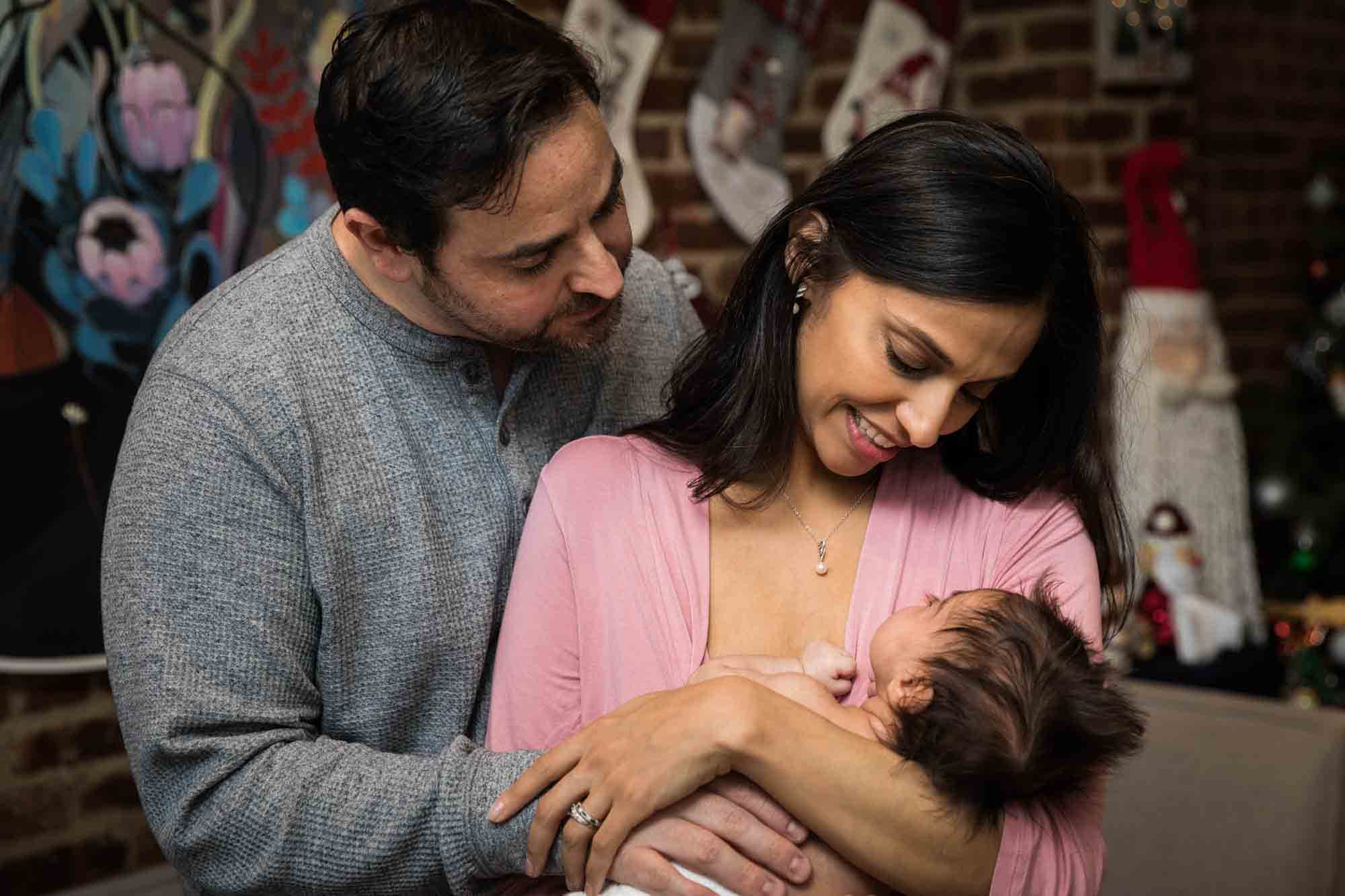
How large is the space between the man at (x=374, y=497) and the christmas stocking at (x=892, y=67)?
2151mm

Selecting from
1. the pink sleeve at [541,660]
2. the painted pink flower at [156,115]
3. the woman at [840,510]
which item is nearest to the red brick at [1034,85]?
the painted pink flower at [156,115]

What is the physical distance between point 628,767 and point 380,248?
0.68 metres

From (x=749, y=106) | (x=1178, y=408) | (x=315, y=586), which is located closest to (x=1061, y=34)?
→ (x=749, y=106)

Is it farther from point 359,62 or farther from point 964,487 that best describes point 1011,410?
point 359,62

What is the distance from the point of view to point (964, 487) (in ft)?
5.53

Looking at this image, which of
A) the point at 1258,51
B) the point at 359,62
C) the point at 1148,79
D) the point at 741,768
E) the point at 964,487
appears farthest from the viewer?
the point at 1258,51

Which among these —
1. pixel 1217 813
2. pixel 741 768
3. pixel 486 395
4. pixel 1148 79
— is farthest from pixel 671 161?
pixel 741 768

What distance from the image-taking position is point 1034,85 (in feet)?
12.8

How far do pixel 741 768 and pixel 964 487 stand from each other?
48cm

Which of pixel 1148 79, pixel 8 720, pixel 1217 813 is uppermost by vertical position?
pixel 1148 79

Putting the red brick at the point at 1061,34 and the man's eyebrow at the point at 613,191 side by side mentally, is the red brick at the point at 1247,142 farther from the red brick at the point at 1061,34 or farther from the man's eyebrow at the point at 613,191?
the man's eyebrow at the point at 613,191

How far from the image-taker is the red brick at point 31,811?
246cm

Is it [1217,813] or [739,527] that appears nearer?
[739,527]

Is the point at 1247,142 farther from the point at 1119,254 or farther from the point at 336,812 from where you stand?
the point at 336,812
